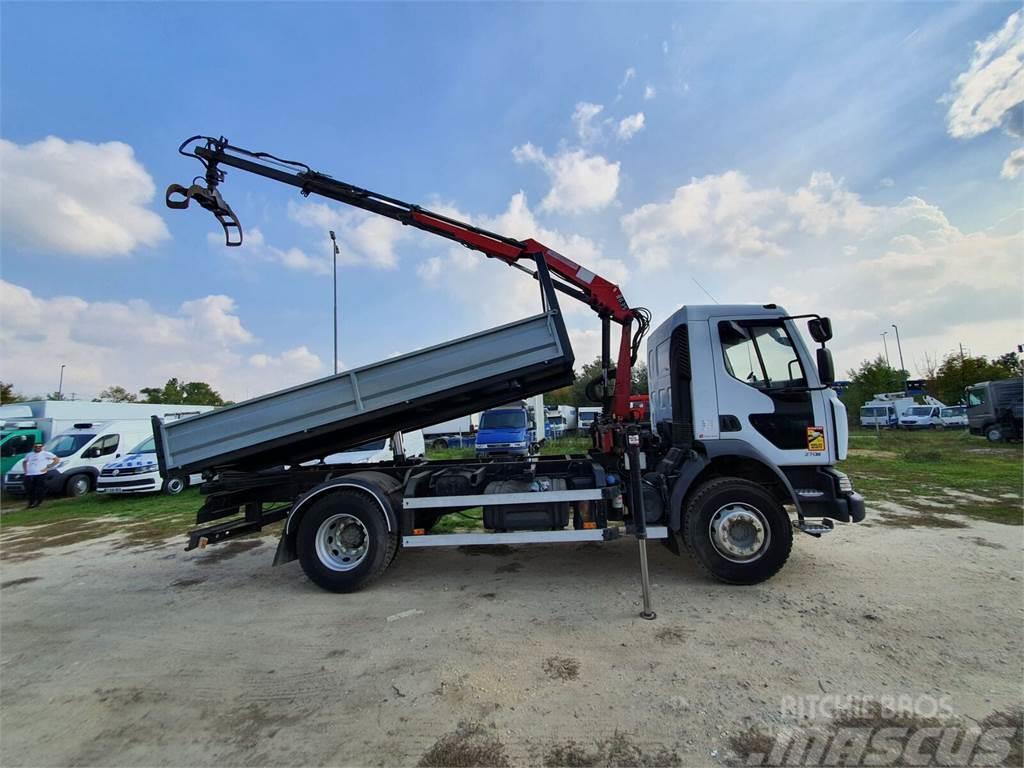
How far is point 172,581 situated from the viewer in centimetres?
558

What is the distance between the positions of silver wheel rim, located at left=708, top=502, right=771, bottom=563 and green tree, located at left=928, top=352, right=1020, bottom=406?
48.2 metres

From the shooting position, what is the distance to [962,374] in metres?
40.1

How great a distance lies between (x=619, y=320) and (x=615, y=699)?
4552 mm

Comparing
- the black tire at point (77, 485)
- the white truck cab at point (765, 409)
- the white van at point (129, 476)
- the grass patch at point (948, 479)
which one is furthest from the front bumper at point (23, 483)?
the grass patch at point (948, 479)

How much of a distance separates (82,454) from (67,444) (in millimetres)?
805

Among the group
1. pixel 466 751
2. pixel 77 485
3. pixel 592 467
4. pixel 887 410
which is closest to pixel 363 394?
pixel 592 467

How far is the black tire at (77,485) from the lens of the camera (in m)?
13.6

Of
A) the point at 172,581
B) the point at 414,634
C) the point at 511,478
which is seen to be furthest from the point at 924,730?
the point at 172,581

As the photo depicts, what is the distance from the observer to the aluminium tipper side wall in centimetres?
491

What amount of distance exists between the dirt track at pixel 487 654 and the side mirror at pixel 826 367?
2.03 m

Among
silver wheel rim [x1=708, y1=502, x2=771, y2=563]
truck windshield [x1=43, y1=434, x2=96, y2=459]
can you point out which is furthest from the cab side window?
truck windshield [x1=43, y1=434, x2=96, y2=459]

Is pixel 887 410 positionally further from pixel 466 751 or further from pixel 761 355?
pixel 466 751

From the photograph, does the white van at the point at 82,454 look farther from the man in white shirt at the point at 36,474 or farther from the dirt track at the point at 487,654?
the dirt track at the point at 487,654

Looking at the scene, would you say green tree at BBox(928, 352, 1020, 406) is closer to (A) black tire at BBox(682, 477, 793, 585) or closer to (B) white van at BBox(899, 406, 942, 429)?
(B) white van at BBox(899, 406, 942, 429)
